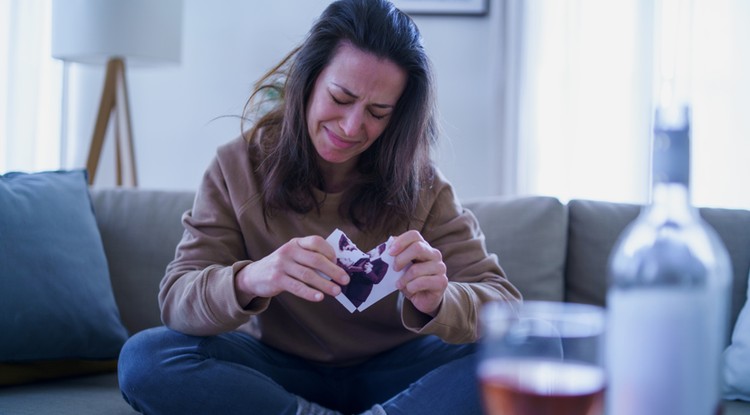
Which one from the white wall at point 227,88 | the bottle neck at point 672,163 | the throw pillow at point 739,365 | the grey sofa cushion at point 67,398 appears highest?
the white wall at point 227,88

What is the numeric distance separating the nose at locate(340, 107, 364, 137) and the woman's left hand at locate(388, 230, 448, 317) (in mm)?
316

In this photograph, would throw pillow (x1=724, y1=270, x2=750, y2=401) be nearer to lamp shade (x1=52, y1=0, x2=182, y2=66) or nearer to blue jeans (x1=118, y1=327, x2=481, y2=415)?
blue jeans (x1=118, y1=327, x2=481, y2=415)

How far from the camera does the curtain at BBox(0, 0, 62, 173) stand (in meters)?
3.37

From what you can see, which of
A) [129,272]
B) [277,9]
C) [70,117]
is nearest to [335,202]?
[129,272]

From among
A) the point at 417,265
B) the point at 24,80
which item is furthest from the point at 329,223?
the point at 24,80

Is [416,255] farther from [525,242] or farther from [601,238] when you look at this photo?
[601,238]

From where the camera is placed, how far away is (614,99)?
10.1 feet

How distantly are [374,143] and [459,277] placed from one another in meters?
0.35

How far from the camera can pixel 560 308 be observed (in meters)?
0.61

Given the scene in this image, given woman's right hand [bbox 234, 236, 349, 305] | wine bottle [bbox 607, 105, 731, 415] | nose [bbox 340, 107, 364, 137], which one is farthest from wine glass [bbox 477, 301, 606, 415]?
nose [bbox 340, 107, 364, 137]

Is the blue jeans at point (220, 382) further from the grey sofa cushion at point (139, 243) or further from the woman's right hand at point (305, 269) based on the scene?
the grey sofa cushion at point (139, 243)

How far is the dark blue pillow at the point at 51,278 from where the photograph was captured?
5.84 feet

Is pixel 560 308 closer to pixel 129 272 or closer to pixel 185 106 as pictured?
→ pixel 129 272

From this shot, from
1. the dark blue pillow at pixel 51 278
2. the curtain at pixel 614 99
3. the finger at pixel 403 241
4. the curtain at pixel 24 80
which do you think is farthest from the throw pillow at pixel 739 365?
the curtain at pixel 24 80
